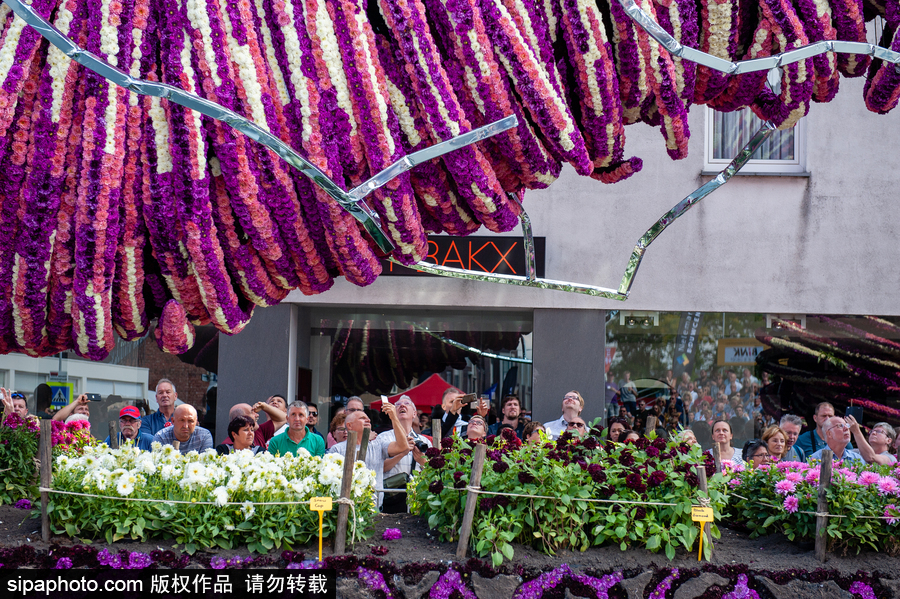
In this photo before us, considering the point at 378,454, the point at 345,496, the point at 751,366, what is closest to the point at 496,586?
the point at 345,496

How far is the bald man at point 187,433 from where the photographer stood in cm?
690

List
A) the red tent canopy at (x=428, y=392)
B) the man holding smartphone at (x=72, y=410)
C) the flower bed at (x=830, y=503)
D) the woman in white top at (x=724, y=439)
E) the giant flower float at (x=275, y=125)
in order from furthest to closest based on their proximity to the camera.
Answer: the red tent canopy at (x=428, y=392) < the woman in white top at (x=724, y=439) < the man holding smartphone at (x=72, y=410) < the flower bed at (x=830, y=503) < the giant flower float at (x=275, y=125)

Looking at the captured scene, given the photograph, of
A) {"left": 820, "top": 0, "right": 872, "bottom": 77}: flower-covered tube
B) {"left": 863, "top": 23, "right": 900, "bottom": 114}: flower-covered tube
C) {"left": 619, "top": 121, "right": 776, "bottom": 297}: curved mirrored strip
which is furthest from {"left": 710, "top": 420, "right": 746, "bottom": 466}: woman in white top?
{"left": 820, "top": 0, "right": 872, "bottom": 77}: flower-covered tube

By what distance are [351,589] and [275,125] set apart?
113 inches

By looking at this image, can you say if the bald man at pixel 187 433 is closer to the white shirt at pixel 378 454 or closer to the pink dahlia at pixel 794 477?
the white shirt at pixel 378 454

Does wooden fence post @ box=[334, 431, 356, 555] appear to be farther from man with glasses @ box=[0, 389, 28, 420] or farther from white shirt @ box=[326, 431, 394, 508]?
man with glasses @ box=[0, 389, 28, 420]

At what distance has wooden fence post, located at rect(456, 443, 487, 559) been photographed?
4.03 metres

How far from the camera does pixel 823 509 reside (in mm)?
4305

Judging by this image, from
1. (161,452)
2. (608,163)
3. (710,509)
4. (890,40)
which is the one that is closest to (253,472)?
(161,452)

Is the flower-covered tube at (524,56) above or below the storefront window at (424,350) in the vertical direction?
above

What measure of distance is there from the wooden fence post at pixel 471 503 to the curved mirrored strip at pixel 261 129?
3.01 metres

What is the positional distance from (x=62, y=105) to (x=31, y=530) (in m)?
3.75

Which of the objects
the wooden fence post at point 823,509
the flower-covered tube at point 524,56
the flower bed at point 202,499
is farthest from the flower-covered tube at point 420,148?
the wooden fence post at point 823,509

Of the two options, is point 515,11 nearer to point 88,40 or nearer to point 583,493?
point 88,40
